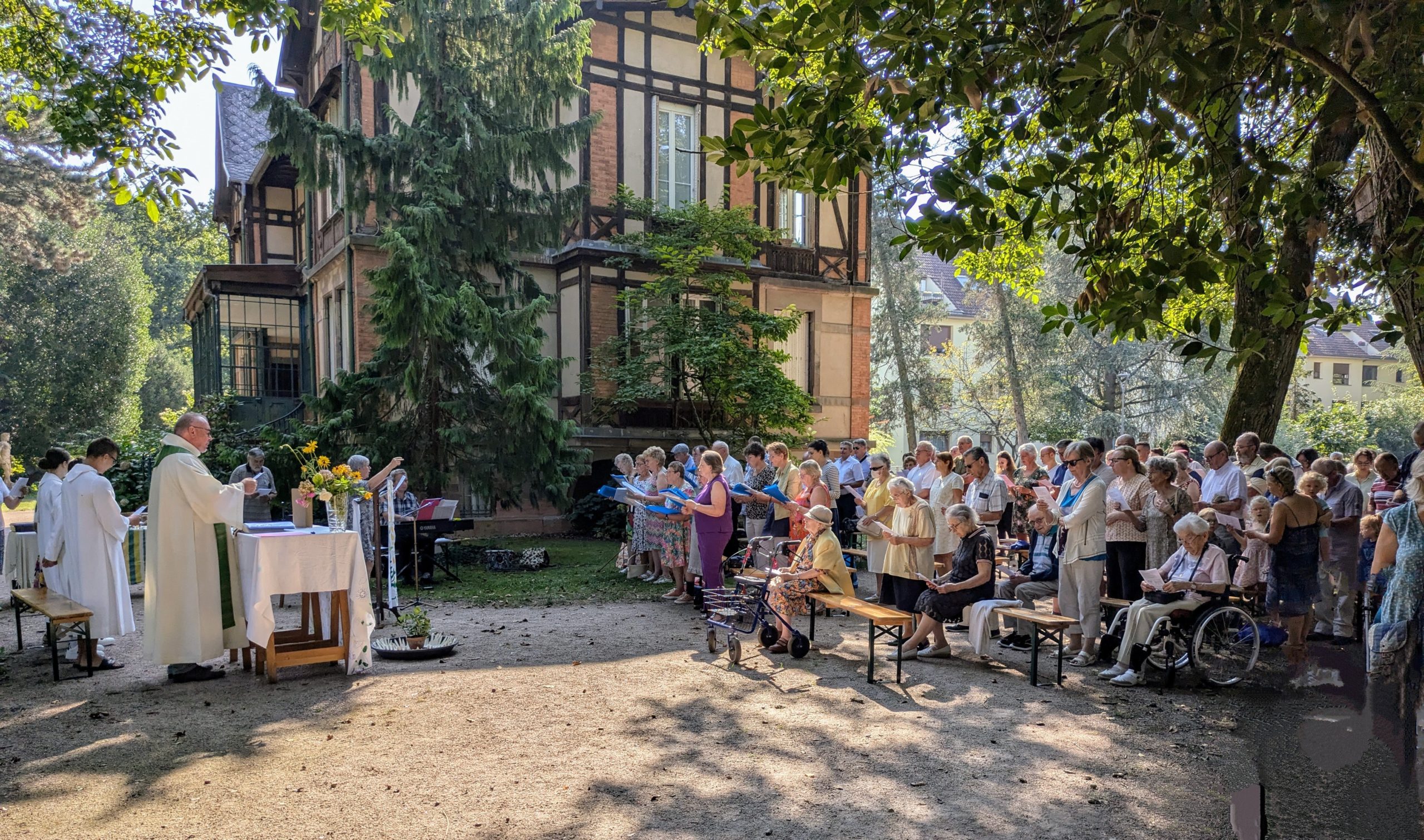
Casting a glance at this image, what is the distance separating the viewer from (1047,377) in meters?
32.6

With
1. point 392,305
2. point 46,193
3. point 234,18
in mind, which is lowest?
point 392,305

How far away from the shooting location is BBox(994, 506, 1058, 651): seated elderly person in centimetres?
909

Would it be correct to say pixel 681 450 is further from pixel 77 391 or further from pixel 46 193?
pixel 77 391

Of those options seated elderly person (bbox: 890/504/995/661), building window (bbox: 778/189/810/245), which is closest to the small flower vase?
seated elderly person (bbox: 890/504/995/661)

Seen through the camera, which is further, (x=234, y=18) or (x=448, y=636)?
(x=448, y=636)

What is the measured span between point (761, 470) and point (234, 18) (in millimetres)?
7044

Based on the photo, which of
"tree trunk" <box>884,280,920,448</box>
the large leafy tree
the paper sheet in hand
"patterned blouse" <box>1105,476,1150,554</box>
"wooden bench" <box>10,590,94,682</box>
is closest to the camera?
the large leafy tree

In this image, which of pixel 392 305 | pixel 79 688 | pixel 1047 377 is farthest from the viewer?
pixel 1047 377

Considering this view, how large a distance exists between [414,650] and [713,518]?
3382 mm

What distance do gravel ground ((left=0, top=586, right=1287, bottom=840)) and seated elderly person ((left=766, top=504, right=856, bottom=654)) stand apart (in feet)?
1.68

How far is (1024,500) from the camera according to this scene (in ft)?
41.1

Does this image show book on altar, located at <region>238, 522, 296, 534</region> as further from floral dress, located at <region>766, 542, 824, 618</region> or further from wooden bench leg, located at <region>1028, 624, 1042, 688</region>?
wooden bench leg, located at <region>1028, 624, 1042, 688</region>

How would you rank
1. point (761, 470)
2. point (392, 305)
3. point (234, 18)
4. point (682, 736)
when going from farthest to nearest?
point (392, 305) < point (761, 470) < point (234, 18) < point (682, 736)

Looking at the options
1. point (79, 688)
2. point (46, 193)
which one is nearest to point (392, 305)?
point (79, 688)
